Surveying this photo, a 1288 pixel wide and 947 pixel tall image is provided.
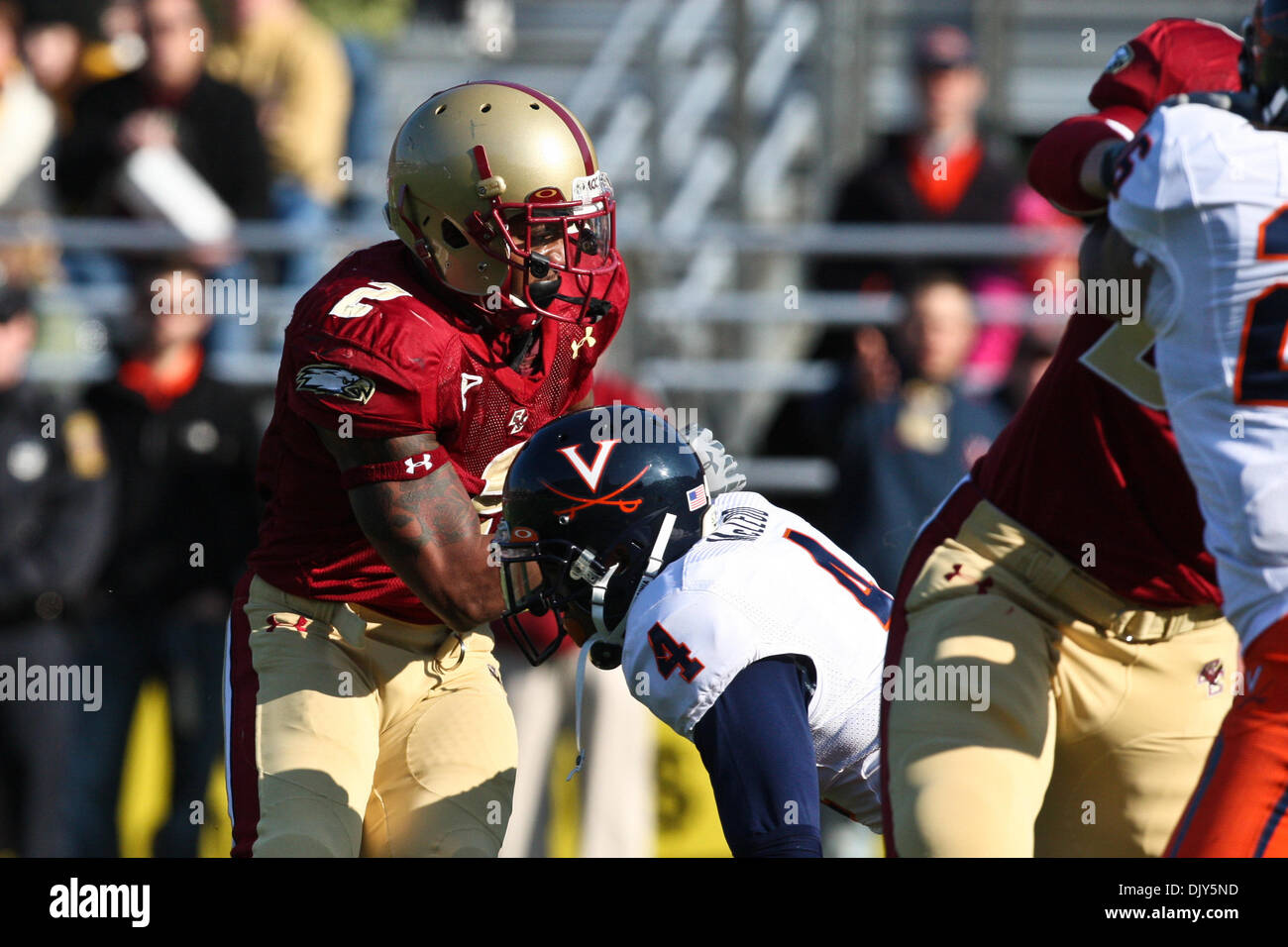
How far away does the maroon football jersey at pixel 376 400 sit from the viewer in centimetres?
343

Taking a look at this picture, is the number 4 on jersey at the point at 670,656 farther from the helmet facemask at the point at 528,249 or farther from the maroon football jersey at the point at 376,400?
the helmet facemask at the point at 528,249

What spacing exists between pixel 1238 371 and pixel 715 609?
34.9 inches

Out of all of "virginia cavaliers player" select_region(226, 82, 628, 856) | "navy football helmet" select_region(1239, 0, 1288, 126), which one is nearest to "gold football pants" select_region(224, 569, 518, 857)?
"virginia cavaliers player" select_region(226, 82, 628, 856)

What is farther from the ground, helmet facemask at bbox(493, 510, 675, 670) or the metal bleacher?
the metal bleacher

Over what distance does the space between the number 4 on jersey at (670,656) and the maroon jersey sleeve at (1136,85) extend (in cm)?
99

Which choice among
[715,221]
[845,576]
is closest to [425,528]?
[845,576]

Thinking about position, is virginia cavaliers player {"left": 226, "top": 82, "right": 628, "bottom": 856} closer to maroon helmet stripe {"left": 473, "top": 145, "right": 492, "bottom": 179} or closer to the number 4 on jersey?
maroon helmet stripe {"left": 473, "top": 145, "right": 492, "bottom": 179}

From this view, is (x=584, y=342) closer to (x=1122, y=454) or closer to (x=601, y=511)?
(x=601, y=511)

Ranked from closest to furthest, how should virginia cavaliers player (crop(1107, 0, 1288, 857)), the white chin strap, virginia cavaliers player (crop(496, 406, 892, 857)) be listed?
virginia cavaliers player (crop(1107, 0, 1288, 857))
virginia cavaliers player (crop(496, 406, 892, 857))
the white chin strap

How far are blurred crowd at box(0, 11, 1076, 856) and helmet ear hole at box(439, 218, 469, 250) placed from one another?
81.7 inches

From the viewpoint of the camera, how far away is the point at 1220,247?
2.64 meters

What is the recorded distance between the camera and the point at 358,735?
3.55 meters

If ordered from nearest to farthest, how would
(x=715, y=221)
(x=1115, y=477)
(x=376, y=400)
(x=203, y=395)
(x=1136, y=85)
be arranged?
(x=1115, y=477)
(x=1136, y=85)
(x=376, y=400)
(x=203, y=395)
(x=715, y=221)

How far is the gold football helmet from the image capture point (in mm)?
3650
